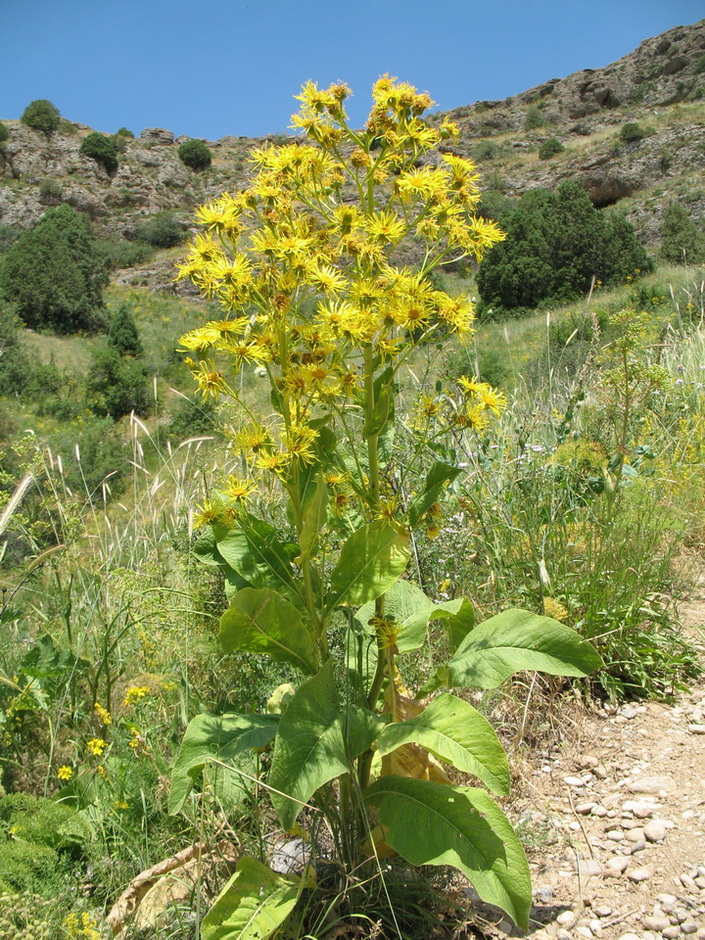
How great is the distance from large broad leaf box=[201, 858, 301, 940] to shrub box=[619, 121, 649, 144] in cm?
4681

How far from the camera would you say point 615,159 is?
3916 cm

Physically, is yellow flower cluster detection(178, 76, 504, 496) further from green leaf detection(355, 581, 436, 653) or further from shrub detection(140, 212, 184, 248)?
shrub detection(140, 212, 184, 248)

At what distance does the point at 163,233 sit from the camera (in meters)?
47.7

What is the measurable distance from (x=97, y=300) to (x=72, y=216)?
776cm

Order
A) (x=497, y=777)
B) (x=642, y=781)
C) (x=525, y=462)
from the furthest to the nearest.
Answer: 1. (x=525, y=462)
2. (x=642, y=781)
3. (x=497, y=777)

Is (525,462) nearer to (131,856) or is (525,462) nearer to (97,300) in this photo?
(131,856)

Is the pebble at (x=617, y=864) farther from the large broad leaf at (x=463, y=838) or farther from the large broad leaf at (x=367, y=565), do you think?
the large broad leaf at (x=367, y=565)

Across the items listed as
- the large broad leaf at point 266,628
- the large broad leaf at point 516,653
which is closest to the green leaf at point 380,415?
the large broad leaf at point 266,628

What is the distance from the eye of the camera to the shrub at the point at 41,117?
56156 millimetres

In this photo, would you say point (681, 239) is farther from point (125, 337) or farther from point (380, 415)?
point (380, 415)

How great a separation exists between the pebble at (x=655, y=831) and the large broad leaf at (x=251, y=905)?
926 millimetres

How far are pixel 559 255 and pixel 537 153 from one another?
31005 millimetres

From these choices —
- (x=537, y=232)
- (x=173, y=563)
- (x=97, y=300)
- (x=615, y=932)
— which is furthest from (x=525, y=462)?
(x=97, y=300)

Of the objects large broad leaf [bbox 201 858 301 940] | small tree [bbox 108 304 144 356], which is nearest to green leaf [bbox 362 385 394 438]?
large broad leaf [bbox 201 858 301 940]
